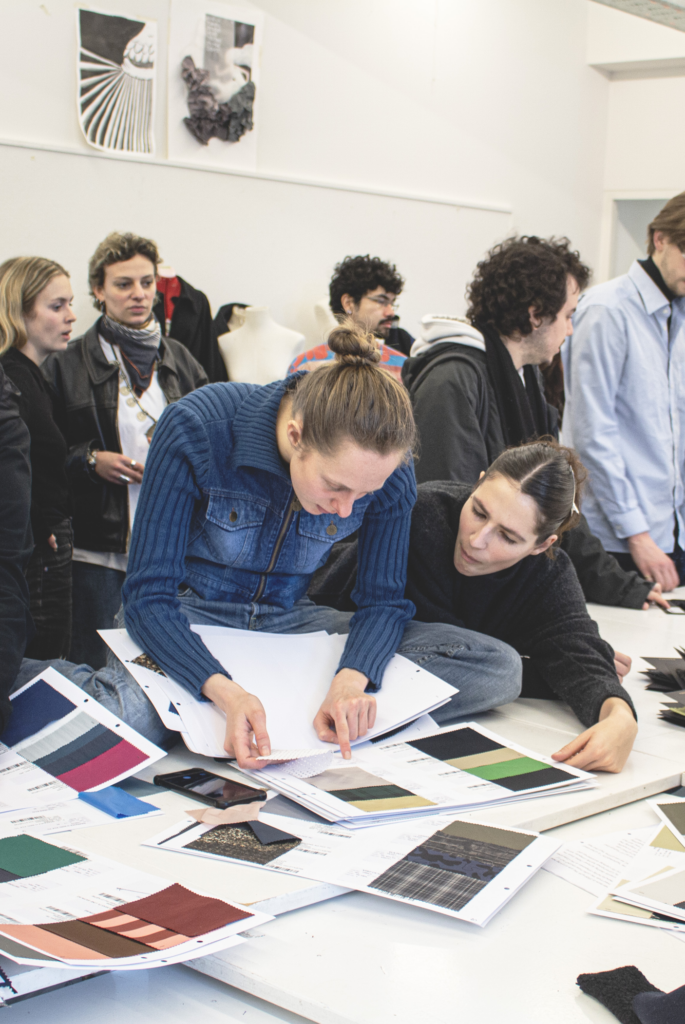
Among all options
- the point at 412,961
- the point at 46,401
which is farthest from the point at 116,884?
the point at 46,401

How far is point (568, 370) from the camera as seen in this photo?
111 inches

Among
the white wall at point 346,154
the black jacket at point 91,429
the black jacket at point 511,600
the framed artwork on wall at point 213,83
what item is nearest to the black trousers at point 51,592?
the black jacket at point 91,429

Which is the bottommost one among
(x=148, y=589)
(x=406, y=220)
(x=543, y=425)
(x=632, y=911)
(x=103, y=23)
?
(x=632, y=911)

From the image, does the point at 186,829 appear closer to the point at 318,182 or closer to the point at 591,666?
the point at 591,666

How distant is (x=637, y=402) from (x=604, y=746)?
1493 mm

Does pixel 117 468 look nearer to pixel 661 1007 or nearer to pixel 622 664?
pixel 622 664

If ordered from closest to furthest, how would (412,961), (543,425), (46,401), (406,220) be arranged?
(412,961), (46,401), (543,425), (406,220)

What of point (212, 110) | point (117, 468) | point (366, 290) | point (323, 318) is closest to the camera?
point (117, 468)

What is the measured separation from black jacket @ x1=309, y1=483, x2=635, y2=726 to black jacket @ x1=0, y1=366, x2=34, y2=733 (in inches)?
30.6

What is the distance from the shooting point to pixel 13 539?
56.6 inches

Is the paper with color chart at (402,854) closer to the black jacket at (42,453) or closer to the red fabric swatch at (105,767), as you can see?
the red fabric swatch at (105,767)

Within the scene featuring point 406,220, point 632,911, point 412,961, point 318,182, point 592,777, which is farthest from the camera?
point 406,220

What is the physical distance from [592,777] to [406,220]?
4253 mm

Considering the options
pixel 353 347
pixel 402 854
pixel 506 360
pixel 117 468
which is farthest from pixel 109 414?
pixel 402 854
